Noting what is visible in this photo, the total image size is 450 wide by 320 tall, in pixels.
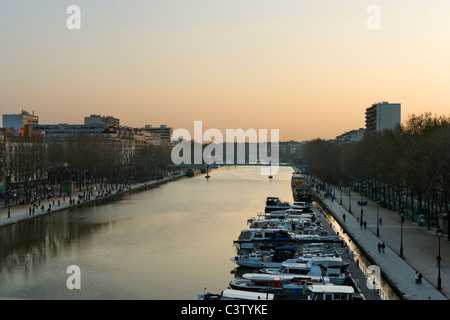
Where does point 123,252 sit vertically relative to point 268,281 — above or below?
below

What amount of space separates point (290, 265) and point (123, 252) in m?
11.5

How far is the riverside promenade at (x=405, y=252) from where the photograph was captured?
19.8 m

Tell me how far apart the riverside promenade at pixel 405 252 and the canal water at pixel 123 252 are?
8.41 metres

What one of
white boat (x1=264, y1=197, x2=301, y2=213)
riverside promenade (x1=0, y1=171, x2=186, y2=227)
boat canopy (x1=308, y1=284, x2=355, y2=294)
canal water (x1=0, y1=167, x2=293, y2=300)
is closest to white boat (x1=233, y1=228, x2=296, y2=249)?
canal water (x1=0, y1=167, x2=293, y2=300)

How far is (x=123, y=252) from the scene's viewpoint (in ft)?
94.7

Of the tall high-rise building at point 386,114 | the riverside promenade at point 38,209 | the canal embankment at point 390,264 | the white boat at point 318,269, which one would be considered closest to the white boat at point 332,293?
the canal embankment at point 390,264

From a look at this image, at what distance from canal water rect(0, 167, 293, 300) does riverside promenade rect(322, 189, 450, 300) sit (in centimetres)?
841

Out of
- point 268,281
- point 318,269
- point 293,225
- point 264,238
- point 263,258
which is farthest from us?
point 293,225

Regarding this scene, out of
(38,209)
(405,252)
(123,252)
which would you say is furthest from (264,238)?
(38,209)

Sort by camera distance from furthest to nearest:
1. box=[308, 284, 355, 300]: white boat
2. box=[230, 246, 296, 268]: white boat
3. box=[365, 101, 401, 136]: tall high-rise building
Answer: box=[365, 101, 401, 136]: tall high-rise building
box=[230, 246, 296, 268]: white boat
box=[308, 284, 355, 300]: white boat

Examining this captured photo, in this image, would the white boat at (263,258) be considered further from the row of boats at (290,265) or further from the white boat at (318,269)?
the white boat at (318,269)

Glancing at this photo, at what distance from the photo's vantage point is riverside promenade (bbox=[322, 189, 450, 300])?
19.8 metres

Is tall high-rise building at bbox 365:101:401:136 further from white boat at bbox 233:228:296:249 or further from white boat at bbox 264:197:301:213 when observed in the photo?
white boat at bbox 233:228:296:249

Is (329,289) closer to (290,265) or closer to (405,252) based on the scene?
(290,265)
